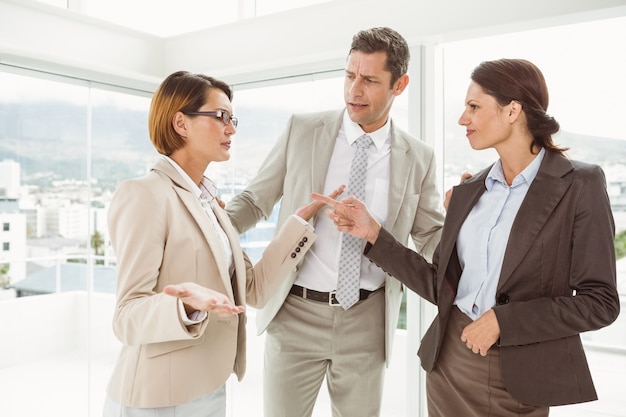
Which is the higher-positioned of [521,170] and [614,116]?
[614,116]

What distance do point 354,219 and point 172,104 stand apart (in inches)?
29.2

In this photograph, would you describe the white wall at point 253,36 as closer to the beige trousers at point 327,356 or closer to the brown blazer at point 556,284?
the brown blazer at point 556,284

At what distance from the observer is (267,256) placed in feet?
6.79

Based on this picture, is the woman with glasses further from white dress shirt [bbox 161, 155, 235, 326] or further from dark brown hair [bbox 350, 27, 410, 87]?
dark brown hair [bbox 350, 27, 410, 87]

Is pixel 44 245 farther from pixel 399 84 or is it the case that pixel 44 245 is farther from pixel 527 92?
pixel 527 92

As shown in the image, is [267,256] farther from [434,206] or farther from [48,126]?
[48,126]

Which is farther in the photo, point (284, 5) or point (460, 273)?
point (284, 5)

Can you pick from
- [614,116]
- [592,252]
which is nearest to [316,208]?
[592,252]

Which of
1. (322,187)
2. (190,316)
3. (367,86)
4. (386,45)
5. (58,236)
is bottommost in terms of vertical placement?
(190,316)

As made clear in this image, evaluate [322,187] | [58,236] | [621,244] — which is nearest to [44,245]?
[58,236]

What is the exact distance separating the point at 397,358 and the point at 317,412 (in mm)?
760

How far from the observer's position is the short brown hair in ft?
5.75

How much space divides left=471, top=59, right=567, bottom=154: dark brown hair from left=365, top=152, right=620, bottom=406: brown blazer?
0.09m

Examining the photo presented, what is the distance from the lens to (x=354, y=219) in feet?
6.70
